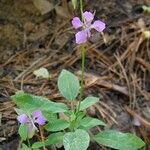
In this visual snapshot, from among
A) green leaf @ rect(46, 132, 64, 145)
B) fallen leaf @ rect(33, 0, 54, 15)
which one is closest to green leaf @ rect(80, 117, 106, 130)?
green leaf @ rect(46, 132, 64, 145)

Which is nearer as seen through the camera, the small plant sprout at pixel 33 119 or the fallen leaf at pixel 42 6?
the small plant sprout at pixel 33 119

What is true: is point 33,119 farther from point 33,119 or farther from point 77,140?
point 77,140

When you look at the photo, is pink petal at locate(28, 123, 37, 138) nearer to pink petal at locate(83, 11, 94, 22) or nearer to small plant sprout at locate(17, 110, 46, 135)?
small plant sprout at locate(17, 110, 46, 135)

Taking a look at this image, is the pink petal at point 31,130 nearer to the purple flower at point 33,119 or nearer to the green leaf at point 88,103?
the purple flower at point 33,119

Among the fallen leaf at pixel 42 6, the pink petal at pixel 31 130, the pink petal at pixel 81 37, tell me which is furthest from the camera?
the fallen leaf at pixel 42 6

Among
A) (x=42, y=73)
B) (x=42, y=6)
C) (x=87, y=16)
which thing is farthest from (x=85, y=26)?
(x=42, y=6)

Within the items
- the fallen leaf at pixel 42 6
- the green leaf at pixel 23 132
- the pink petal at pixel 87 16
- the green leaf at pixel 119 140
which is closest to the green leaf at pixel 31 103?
the green leaf at pixel 23 132
